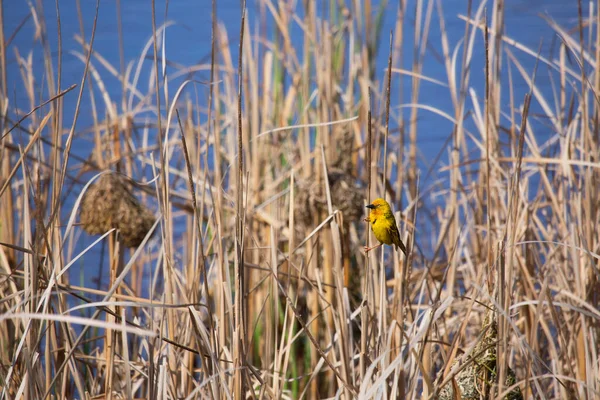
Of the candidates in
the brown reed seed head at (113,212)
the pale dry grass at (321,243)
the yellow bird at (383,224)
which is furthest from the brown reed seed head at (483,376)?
the brown reed seed head at (113,212)

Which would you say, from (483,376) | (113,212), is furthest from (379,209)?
(113,212)

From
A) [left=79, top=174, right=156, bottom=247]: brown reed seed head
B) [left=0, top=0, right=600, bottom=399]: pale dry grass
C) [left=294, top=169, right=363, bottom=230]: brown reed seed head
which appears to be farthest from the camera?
[left=294, top=169, right=363, bottom=230]: brown reed seed head

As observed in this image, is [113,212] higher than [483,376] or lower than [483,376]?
higher

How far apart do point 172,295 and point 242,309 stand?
19 centimetres

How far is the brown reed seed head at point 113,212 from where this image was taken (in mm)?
1731

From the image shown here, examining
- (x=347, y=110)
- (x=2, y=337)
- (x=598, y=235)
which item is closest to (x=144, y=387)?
(x=2, y=337)

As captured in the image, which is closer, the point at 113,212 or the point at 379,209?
the point at 379,209

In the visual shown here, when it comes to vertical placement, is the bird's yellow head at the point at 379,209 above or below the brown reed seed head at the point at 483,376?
above

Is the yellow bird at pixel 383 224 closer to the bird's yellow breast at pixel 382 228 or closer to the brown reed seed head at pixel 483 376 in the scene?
the bird's yellow breast at pixel 382 228

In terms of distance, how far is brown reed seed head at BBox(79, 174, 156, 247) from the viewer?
5.68 ft

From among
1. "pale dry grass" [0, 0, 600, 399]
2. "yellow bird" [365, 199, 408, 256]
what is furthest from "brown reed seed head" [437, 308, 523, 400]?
"yellow bird" [365, 199, 408, 256]

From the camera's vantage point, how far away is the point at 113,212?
1.74 m

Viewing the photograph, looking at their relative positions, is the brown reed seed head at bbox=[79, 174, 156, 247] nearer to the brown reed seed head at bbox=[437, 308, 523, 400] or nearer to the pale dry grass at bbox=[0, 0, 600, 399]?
the pale dry grass at bbox=[0, 0, 600, 399]

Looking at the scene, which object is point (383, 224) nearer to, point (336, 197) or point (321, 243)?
point (336, 197)
